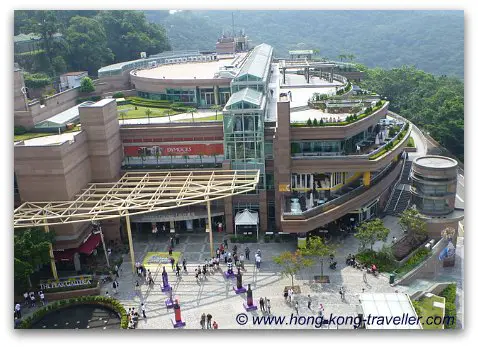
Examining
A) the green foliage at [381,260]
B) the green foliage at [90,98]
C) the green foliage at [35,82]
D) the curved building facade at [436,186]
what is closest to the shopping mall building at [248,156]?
the curved building facade at [436,186]

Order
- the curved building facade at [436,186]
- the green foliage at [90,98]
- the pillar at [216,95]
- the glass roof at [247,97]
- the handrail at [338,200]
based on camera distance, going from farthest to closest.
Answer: the green foliage at [90,98]
the pillar at [216,95]
the glass roof at [247,97]
the curved building facade at [436,186]
the handrail at [338,200]

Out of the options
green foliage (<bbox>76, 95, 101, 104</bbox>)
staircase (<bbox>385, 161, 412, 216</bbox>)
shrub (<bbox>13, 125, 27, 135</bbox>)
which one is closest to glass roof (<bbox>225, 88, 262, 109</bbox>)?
staircase (<bbox>385, 161, 412, 216</bbox>)

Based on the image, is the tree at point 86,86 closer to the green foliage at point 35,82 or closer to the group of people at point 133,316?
the green foliage at point 35,82

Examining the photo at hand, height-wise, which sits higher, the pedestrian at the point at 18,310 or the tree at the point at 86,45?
the tree at the point at 86,45

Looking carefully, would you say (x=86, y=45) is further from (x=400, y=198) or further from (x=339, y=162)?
(x=400, y=198)

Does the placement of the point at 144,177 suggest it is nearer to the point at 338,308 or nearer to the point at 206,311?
the point at 206,311

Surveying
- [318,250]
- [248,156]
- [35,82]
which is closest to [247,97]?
[248,156]

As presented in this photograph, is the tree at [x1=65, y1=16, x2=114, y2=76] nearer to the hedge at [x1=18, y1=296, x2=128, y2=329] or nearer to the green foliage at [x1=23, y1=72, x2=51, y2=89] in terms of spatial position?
the green foliage at [x1=23, y1=72, x2=51, y2=89]
